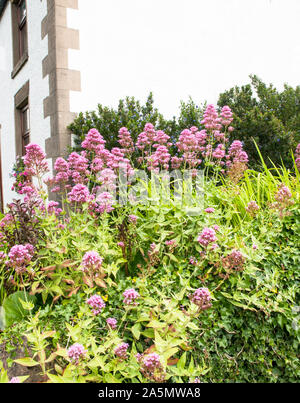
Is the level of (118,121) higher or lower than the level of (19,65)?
lower

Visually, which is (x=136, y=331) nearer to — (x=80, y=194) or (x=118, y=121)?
(x=80, y=194)

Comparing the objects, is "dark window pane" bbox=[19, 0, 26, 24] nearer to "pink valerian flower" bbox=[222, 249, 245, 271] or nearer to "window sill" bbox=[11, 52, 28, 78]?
"window sill" bbox=[11, 52, 28, 78]

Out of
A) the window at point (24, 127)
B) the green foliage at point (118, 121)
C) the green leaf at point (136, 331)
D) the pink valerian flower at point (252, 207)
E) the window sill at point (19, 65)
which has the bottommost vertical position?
the green leaf at point (136, 331)

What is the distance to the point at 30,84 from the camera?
6.61 m

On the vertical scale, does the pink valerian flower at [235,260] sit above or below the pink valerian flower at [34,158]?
below

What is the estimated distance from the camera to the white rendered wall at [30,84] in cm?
581

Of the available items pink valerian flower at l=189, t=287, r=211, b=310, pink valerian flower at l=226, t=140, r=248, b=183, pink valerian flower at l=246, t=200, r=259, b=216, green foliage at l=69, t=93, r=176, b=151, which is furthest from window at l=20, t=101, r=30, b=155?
pink valerian flower at l=189, t=287, r=211, b=310

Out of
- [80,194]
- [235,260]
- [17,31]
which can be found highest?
[17,31]

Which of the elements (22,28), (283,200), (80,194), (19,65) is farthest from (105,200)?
(22,28)

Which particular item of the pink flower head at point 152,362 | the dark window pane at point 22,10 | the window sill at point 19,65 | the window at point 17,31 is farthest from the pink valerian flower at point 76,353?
the dark window pane at point 22,10

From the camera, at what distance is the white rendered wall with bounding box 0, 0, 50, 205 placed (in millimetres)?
5812

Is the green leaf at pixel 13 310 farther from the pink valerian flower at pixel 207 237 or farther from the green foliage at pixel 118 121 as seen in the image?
the green foliage at pixel 118 121
